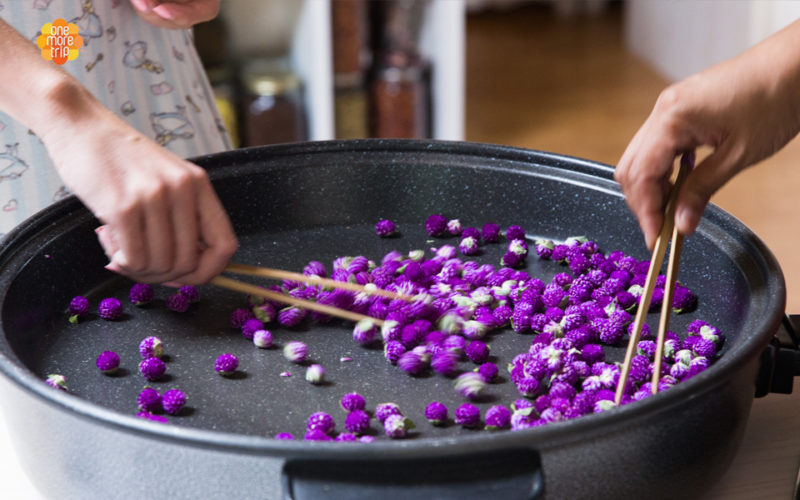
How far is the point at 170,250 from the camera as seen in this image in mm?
745

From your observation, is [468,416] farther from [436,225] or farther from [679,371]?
[436,225]

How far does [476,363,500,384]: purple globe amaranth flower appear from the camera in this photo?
807 millimetres

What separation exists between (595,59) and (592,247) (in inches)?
113

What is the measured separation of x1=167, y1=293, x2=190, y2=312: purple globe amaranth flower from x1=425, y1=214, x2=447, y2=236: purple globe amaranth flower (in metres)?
0.31

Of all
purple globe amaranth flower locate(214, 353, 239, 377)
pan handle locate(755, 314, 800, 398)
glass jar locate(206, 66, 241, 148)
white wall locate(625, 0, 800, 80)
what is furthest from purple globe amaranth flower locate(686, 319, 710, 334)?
white wall locate(625, 0, 800, 80)

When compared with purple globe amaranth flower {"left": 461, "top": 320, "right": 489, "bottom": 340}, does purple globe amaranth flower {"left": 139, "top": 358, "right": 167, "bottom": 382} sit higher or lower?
higher

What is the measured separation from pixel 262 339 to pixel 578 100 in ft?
8.73

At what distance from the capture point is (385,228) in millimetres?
Answer: 1087

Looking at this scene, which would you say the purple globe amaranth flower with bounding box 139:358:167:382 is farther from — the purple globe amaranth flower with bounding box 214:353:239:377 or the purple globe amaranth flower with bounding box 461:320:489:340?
the purple globe amaranth flower with bounding box 461:320:489:340

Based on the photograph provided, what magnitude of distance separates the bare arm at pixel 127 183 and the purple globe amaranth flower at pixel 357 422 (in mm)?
176

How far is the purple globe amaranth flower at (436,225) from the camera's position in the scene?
109cm

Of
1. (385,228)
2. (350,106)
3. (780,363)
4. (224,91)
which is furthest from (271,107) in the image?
(780,363)

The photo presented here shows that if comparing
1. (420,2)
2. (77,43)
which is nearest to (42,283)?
(77,43)

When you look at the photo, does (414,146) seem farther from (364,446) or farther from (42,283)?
(364,446)
